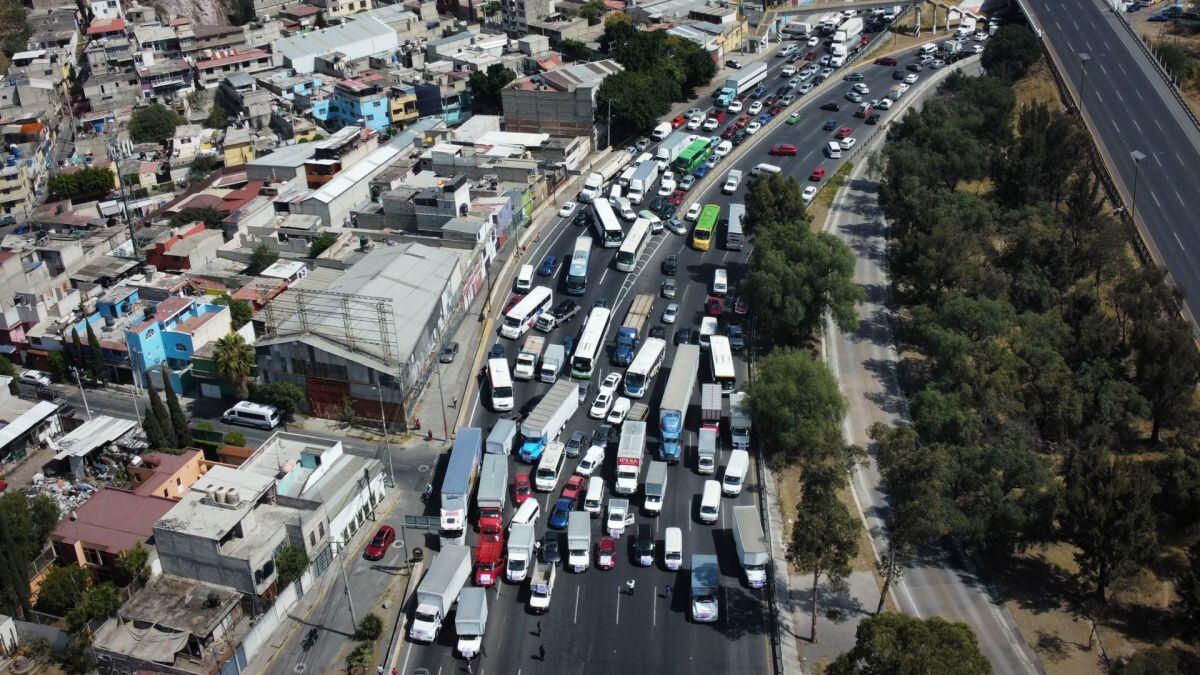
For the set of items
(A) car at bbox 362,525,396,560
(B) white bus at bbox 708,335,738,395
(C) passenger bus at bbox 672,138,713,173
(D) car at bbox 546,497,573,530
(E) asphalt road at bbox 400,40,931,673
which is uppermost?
(C) passenger bus at bbox 672,138,713,173

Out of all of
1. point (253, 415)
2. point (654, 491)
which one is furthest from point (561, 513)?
point (253, 415)

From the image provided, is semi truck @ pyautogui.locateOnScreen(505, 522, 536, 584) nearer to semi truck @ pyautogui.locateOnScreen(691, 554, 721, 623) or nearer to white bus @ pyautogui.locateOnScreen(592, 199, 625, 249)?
semi truck @ pyautogui.locateOnScreen(691, 554, 721, 623)

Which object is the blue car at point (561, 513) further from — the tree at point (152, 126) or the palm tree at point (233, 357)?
the tree at point (152, 126)

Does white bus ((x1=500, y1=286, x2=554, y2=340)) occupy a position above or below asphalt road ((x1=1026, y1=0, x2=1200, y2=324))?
below

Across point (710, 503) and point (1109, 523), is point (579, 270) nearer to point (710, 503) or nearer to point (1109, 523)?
point (710, 503)

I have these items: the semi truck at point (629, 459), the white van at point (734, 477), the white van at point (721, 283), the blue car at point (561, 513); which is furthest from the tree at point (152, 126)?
the white van at point (734, 477)

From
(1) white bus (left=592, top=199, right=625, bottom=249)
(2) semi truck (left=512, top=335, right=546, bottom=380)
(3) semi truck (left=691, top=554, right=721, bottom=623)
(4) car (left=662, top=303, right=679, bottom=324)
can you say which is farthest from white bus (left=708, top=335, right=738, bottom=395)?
(1) white bus (left=592, top=199, right=625, bottom=249)

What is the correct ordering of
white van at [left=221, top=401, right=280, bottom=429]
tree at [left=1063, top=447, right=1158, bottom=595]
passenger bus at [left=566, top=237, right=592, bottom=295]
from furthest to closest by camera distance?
passenger bus at [left=566, top=237, right=592, bottom=295]
white van at [left=221, top=401, right=280, bottom=429]
tree at [left=1063, top=447, right=1158, bottom=595]

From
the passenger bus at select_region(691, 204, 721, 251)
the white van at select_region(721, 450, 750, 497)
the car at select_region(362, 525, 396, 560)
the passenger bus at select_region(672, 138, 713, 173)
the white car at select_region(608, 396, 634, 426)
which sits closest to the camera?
the car at select_region(362, 525, 396, 560)

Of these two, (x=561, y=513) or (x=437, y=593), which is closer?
(x=437, y=593)
